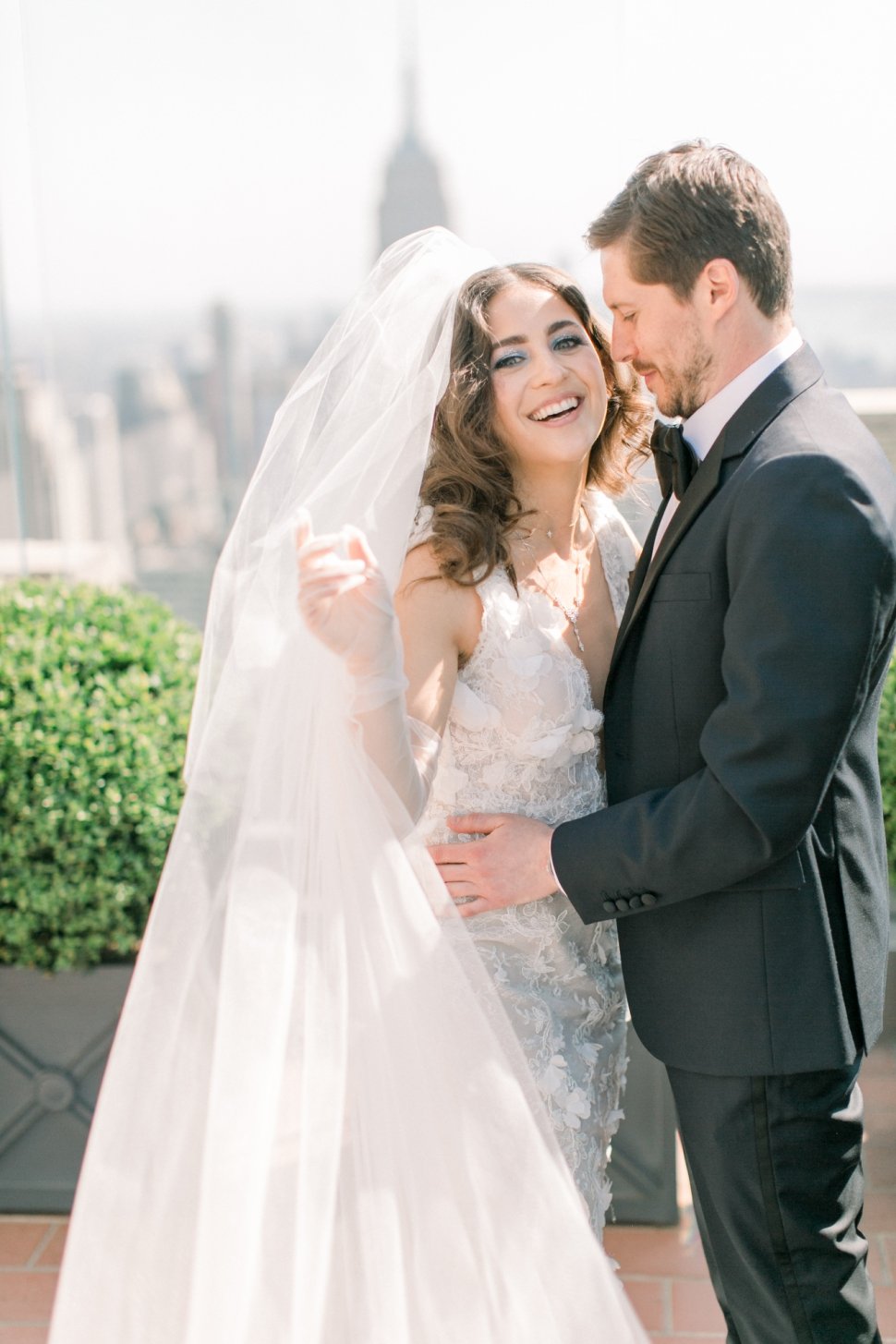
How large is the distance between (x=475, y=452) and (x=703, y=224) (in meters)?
0.58

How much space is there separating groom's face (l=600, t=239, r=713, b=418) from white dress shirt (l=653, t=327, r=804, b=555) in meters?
0.03

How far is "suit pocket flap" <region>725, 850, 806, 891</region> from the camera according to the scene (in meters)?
1.88

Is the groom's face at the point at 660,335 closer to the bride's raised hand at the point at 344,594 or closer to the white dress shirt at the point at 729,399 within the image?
the white dress shirt at the point at 729,399

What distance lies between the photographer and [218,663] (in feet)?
6.54

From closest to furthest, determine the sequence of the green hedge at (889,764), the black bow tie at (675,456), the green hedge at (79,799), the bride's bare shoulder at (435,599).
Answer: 1. the black bow tie at (675,456)
2. the bride's bare shoulder at (435,599)
3. the green hedge at (79,799)
4. the green hedge at (889,764)

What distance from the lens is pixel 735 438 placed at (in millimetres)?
1873

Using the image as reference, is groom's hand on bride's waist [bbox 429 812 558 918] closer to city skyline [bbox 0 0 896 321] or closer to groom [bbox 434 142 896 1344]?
groom [bbox 434 142 896 1344]

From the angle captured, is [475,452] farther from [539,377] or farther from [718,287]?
[718,287]

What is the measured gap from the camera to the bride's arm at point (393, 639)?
168cm

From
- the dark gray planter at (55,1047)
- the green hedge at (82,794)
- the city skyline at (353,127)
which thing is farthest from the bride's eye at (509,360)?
the city skyline at (353,127)

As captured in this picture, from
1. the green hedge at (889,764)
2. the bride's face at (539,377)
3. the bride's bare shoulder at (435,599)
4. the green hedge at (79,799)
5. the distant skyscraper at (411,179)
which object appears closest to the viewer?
the bride's bare shoulder at (435,599)

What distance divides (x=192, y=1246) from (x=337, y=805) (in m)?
0.63

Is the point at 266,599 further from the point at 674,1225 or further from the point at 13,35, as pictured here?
the point at 13,35

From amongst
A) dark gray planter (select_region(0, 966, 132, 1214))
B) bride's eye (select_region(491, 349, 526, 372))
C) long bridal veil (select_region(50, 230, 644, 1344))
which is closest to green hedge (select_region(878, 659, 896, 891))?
bride's eye (select_region(491, 349, 526, 372))
